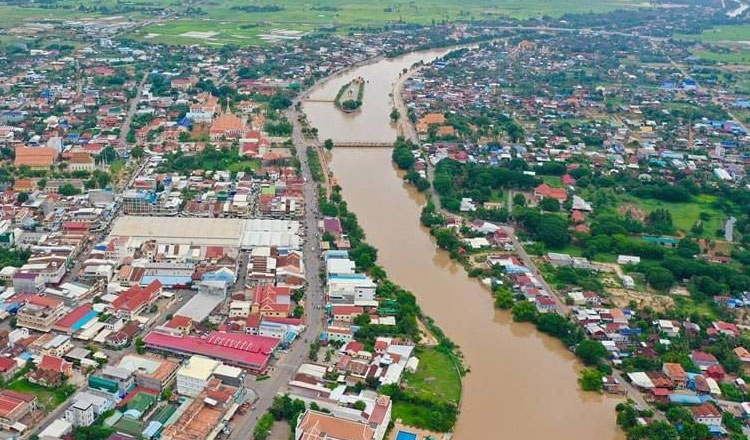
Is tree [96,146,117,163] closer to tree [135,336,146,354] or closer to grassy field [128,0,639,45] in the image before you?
tree [135,336,146,354]

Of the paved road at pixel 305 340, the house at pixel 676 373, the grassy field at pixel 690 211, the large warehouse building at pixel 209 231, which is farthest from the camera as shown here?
the grassy field at pixel 690 211

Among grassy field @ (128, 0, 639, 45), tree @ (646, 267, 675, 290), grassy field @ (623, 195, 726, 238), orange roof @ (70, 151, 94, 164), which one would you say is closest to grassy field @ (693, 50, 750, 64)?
grassy field @ (128, 0, 639, 45)

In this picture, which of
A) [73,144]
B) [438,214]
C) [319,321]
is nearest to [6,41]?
[73,144]

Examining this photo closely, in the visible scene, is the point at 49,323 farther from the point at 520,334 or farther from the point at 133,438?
the point at 520,334

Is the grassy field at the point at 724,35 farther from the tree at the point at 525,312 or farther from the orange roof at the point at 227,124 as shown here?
the tree at the point at 525,312

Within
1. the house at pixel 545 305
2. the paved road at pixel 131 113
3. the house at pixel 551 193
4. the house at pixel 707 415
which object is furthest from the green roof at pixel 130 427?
the paved road at pixel 131 113

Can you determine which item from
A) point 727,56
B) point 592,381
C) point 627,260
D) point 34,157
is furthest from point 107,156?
point 727,56
